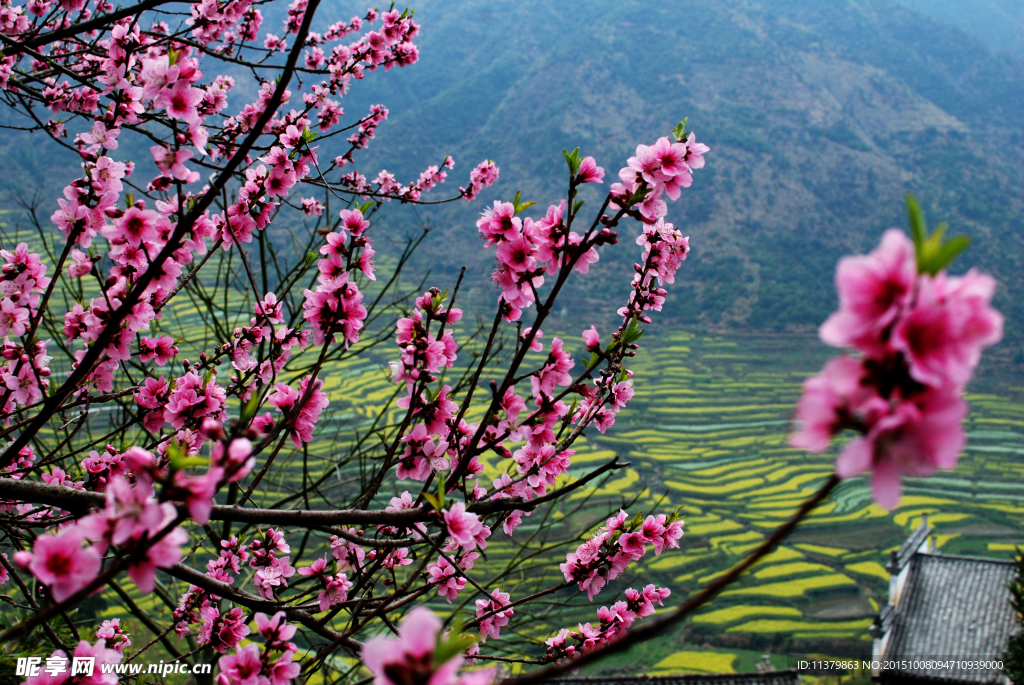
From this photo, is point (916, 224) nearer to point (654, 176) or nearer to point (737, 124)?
point (654, 176)

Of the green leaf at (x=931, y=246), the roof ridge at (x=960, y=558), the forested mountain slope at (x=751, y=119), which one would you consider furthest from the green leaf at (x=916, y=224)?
the forested mountain slope at (x=751, y=119)

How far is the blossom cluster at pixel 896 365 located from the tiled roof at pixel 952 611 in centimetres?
1854

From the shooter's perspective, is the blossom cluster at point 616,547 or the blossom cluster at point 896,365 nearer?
the blossom cluster at point 896,365

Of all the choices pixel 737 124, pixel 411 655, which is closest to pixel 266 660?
pixel 411 655

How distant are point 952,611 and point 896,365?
2016cm

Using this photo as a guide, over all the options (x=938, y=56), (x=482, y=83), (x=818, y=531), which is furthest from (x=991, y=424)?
(x=938, y=56)

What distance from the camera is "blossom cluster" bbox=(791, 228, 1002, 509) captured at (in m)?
0.62

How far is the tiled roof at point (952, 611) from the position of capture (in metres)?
14.9

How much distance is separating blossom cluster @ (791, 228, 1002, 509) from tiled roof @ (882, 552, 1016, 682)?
1854cm

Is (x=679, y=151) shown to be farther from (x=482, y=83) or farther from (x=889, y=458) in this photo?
(x=482, y=83)

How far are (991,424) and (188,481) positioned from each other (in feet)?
140

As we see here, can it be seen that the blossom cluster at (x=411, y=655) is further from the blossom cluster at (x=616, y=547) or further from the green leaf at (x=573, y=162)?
the blossom cluster at (x=616, y=547)

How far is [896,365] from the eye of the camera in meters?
0.65

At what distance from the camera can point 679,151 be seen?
1.63 metres
